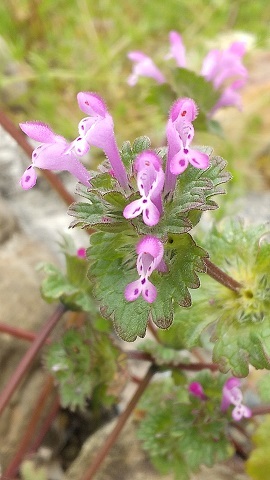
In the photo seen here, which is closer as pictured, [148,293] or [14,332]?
[148,293]

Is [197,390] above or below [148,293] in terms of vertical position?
below

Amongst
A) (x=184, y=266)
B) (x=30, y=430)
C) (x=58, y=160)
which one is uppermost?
(x=58, y=160)

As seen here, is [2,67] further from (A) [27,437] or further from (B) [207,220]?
(A) [27,437]

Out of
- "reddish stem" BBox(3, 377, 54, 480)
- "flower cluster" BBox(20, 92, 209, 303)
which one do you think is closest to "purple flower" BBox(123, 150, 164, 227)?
"flower cluster" BBox(20, 92, 209, 303)

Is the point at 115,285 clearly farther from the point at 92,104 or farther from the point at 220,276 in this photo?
the point at 92,104

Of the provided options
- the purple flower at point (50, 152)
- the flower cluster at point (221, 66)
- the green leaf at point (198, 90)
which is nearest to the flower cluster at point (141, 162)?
the purple flower at point (50, 152)

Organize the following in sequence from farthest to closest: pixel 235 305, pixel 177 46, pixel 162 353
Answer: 1. pixel 177 46
2. pixel 162 353
3. pixel 235 305

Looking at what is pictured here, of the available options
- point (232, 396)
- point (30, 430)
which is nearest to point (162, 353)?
point (232, 396)
